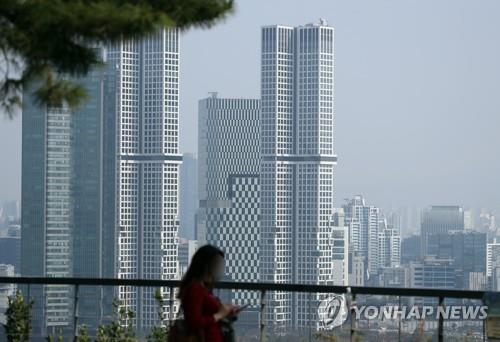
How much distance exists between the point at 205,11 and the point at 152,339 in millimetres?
3372

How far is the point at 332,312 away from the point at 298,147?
150m

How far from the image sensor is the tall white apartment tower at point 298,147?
5851 inches

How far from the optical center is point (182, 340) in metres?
4.56

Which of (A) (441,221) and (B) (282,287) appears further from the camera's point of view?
(A) (441,221)

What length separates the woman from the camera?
4.56 m

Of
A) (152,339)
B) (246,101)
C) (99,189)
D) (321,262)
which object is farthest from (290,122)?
(152,339)

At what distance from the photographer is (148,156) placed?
487 feet

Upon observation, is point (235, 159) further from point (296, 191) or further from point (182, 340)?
point (182, 340)

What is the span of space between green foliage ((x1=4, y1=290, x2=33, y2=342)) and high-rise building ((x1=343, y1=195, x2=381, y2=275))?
488 ft

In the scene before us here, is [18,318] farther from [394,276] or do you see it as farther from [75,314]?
[394,276]

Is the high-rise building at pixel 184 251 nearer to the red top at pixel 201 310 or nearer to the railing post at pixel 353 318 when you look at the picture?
the railing post at pixel 353 318

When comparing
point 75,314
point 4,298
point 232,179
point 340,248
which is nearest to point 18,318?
A: point 75,314

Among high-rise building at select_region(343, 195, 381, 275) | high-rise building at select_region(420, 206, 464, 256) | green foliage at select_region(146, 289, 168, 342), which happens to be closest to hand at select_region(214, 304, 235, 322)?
green foliage at select_region(146, 289, 168, 342)

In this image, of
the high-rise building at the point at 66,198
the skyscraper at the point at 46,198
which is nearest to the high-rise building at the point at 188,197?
the high-rise building at the point at 66,198
